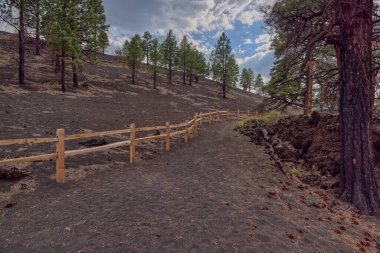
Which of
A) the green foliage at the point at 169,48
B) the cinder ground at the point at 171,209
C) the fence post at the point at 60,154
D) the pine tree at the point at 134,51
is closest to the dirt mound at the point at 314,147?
the cinder ground at the point at 171,209

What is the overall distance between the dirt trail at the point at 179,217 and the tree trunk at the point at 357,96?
2.31 feet

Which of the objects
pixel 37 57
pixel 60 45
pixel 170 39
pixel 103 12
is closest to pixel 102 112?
pixel 60 45

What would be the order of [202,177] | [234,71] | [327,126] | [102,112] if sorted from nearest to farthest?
[202,177] < [327,126] < [102,112] < [234,71]

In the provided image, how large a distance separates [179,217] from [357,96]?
5428 millimetres

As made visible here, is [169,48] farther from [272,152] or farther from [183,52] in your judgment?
[272,152]

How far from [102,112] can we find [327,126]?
16.1 metres

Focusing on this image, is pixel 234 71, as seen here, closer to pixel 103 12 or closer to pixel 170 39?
pixel 170 39

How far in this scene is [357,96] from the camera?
267 inches

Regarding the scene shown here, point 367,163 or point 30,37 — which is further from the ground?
point 30,37

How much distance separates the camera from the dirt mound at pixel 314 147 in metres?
8.96

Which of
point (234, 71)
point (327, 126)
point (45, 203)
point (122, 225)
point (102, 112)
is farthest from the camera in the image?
point (234, 71)

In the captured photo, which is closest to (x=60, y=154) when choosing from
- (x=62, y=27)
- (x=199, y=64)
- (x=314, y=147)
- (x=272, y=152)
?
(x=272, y=152)

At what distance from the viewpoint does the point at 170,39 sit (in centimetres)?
5409

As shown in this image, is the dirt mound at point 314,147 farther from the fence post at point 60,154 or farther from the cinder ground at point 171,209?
the fence post at point 60,154
